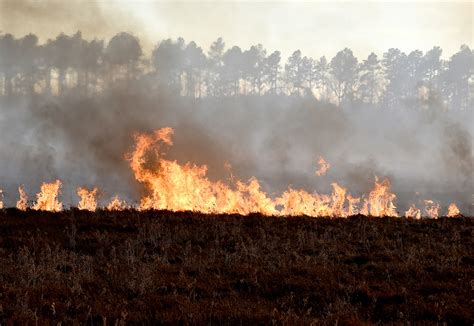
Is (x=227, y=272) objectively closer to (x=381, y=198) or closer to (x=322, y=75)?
(x=381, y=198)

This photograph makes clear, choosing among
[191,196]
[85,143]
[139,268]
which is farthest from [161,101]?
[139,268]

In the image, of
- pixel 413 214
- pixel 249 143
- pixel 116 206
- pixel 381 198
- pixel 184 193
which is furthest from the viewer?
pixel 249 143

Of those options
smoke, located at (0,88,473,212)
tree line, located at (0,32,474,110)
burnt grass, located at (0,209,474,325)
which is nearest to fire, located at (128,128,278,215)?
burnt grass, located at (0,209,474,325)

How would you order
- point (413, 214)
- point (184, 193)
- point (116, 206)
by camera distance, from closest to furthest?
1. point (116, 206)
2. point (184, 193)
3. point (413, 214)

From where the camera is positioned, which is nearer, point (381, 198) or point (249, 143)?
point (381, 198)

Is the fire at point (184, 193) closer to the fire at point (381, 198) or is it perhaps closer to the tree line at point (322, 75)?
the fire at point (381, 198)

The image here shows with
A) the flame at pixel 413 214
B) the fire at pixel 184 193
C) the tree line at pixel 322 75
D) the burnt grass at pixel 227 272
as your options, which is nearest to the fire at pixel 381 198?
the flame at pixel 413 214

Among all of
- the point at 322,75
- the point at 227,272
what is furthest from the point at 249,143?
the point at 227,272

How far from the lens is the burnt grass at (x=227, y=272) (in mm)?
8203

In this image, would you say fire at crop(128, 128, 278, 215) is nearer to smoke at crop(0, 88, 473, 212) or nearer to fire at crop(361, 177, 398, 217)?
fire at crop(361, 177, 398, 217)

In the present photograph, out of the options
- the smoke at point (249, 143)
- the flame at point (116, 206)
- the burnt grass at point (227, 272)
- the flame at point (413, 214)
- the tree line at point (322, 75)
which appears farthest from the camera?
the tree line at point (322, 75)

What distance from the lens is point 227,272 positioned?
38.2ft

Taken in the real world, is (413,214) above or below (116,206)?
above

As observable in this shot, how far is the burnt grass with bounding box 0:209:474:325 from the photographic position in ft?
26.9
